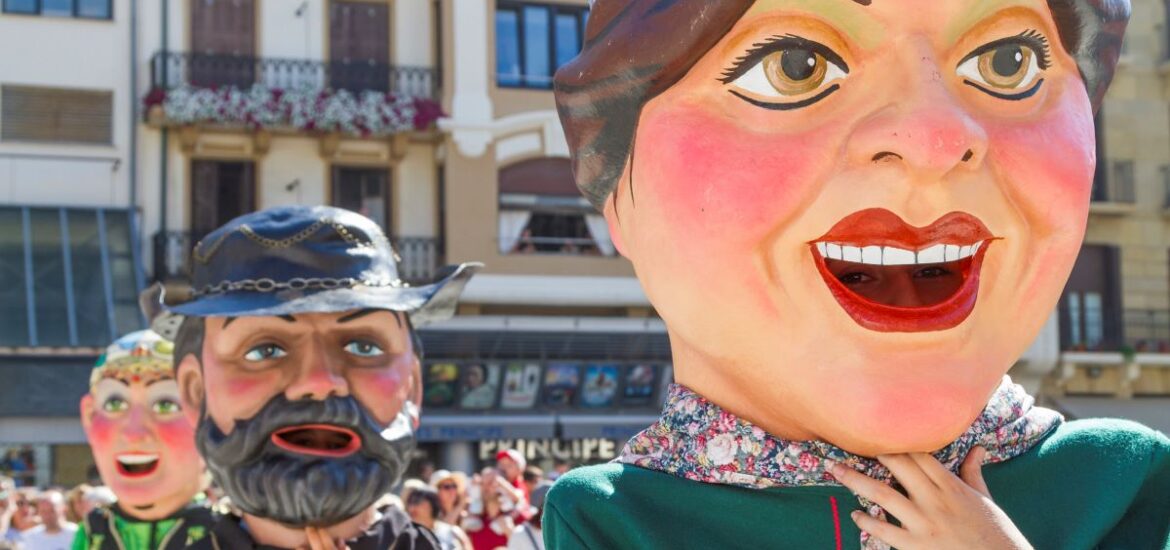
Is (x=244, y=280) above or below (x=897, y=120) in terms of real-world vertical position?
below

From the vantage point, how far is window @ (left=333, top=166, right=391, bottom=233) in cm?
1723

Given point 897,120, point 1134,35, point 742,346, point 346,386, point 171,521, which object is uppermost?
point 1134,35

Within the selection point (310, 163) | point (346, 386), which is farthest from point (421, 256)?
point (346, 386)

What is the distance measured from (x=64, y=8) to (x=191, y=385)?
13705 millimetres

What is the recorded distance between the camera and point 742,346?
6.33ft

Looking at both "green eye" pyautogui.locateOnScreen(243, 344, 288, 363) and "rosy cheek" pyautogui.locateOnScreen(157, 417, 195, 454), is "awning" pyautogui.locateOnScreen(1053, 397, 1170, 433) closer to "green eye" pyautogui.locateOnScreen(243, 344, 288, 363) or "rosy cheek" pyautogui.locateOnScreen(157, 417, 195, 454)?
"rosy cheek" pyautogui.locateOnScreen(157, 417, 195, 454)

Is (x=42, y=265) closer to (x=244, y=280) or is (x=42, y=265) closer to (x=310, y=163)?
(x=310, y=163)

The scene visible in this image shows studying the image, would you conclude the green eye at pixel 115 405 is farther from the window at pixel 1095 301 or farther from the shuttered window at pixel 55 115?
the window at pixel 1095 301

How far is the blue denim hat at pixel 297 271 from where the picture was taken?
363cm

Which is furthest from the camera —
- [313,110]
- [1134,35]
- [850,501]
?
[1134,35]

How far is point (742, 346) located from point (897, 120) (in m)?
0.36

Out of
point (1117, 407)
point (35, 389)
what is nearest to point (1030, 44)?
point (35, 389)

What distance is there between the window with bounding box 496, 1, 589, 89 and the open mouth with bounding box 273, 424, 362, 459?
13752mm

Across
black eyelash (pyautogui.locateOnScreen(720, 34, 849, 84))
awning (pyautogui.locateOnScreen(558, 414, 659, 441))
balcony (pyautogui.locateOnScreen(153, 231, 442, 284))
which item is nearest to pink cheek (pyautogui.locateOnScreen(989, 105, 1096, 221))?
black eyelash (pyautogui.locateOnScreen(720, 34, 849, 84))
